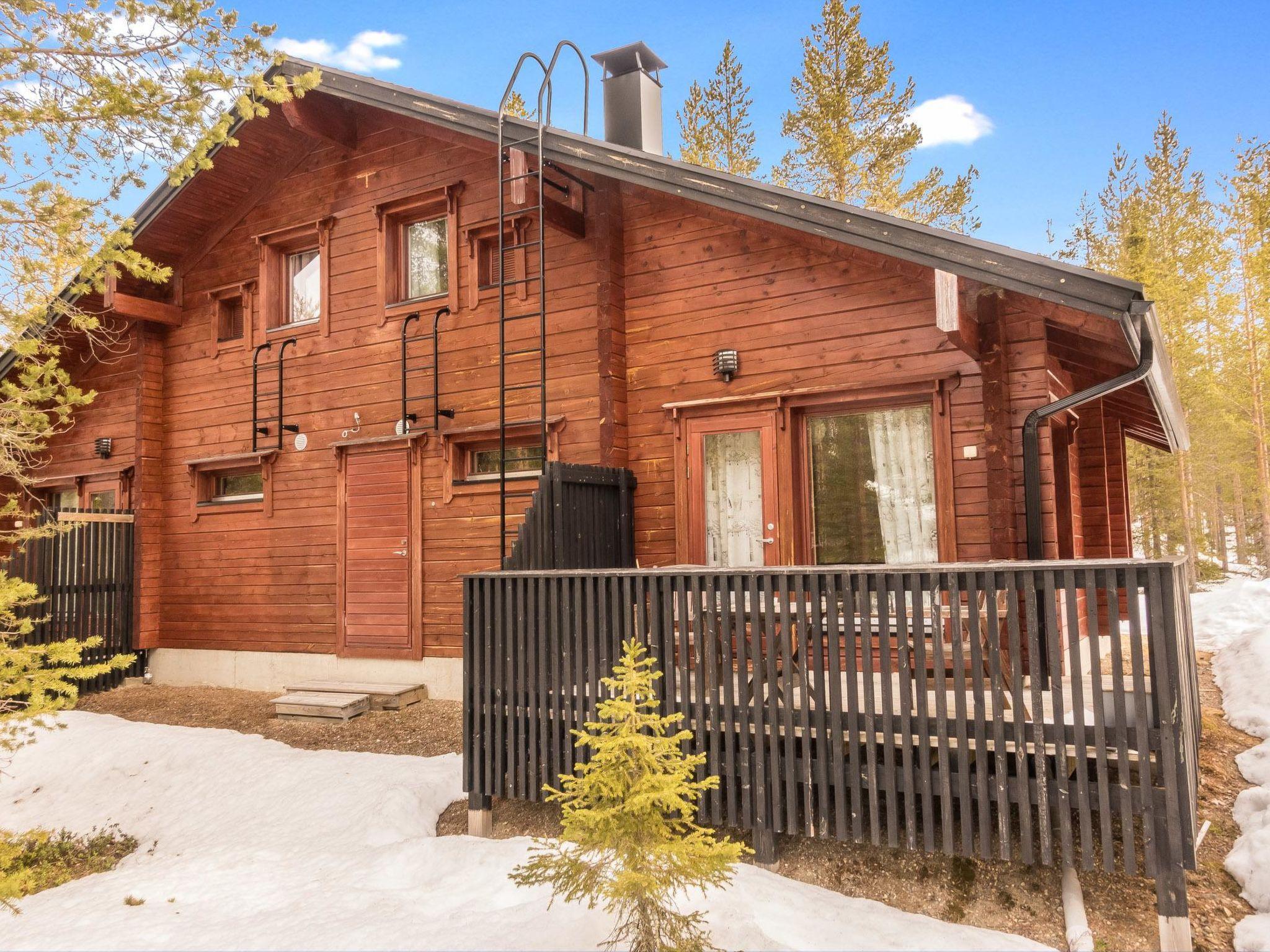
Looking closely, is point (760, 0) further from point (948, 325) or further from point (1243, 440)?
point (948, 325)

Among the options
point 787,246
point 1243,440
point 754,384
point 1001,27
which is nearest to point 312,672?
point 754,384

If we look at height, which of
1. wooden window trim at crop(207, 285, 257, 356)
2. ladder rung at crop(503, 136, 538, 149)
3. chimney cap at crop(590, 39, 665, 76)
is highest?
chimney cap at crop(590, 39, 665, 76)

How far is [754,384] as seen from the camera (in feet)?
22.3

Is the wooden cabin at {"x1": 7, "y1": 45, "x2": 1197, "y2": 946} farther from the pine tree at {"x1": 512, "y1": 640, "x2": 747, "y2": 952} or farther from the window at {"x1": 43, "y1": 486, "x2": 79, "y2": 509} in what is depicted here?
the pine tree at {"x1": 512, "y1": 640, "x2": 747, "y2": 952}

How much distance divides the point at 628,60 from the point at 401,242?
3189 mm

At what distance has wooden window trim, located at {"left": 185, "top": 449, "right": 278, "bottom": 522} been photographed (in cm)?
961

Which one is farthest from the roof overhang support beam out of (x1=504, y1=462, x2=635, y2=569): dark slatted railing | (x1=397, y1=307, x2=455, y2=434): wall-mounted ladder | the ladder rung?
(x1=397, y1=307, x2=455, y2=434): wall-mounted ladder

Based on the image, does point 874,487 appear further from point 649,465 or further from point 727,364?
point 649,465

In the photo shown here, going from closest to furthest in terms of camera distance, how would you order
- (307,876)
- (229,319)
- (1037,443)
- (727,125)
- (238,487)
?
(307,876), (1037,443), (238,487), (229,319), (727,125)

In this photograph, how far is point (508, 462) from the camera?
8.05 metres

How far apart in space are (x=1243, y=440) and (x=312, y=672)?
2292 centimetres

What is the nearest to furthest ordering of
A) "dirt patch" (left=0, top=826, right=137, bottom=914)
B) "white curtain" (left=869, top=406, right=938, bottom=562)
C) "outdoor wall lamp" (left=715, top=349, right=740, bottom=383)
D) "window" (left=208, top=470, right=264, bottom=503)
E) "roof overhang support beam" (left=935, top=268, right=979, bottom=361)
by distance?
"dirt patch" (left=0, top=826, right=137, bottom=914), "roof overhang support beam" (left=935, top=268, right=979, bottom=361), "white curtain" (left=869, top=406, right=938, bottom=562), "outdoor wall lamp" (left=715, top=349, right=740, bottom=383), "window" (left=208, top=470, right=264, bottom=503)

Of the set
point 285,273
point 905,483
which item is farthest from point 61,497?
point 905,483

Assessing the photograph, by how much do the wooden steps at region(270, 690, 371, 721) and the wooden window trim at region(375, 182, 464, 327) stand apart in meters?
4.02
